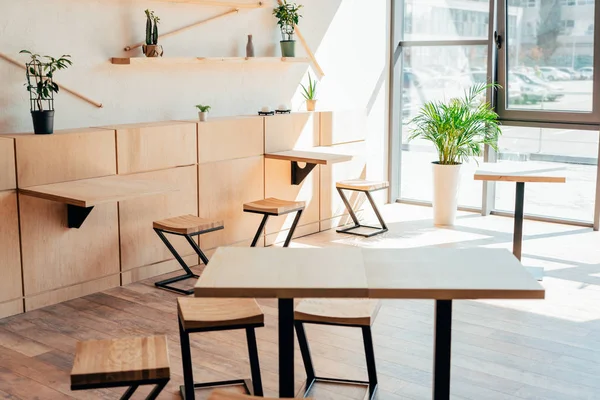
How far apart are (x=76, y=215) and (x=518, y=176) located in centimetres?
312

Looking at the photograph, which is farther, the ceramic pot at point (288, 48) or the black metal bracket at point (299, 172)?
the ceramic pot at point (288, 48)

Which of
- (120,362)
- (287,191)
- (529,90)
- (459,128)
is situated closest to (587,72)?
(529,90)

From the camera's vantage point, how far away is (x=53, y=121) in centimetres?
496

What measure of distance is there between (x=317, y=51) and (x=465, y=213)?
2325 millimetres

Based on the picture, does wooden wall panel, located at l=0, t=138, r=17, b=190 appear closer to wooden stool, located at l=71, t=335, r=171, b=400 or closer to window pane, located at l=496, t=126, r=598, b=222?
wooden stool, located at l=71, t=335, r=171, b=400

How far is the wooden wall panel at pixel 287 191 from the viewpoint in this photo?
6.49 m

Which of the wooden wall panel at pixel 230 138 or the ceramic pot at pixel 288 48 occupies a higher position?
the ceramic pot at pixel 288 48

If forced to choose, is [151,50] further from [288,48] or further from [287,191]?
[287,191]

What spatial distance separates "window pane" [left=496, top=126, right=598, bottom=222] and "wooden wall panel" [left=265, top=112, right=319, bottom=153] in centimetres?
212

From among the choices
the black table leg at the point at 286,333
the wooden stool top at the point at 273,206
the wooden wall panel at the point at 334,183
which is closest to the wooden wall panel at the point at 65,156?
the wooden stool top at the point at 273,206

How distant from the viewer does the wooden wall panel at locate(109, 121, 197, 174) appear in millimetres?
5234

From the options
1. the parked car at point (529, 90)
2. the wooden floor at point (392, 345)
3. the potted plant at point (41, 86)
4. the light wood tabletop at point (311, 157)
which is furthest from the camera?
the parked car at point (529, 90)

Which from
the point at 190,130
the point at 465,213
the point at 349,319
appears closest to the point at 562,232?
the point at 465,213

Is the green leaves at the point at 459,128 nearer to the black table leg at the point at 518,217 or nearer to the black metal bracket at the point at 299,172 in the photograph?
the black metal bracket at the point at 299,172
